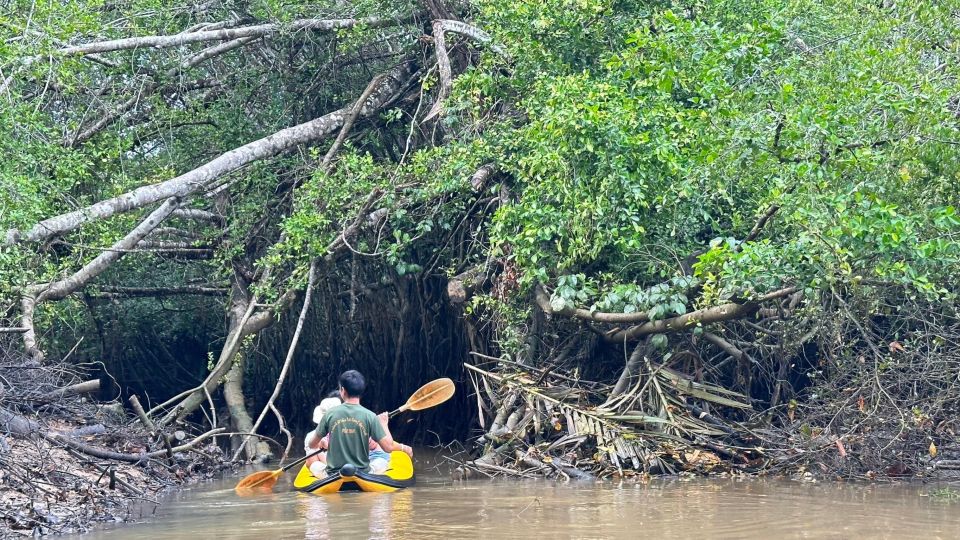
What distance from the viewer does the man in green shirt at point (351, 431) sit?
365 inches

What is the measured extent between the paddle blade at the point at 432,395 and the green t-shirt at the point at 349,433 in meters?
1.22

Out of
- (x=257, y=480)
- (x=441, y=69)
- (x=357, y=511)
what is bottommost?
(x=357, y=511)

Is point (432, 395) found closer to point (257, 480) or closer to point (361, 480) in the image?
point (361, 480)

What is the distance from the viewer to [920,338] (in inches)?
368

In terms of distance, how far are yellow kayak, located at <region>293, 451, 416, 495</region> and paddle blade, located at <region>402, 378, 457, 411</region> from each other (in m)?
0.77

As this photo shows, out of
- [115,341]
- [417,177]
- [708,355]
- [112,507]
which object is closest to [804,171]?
[708,355]

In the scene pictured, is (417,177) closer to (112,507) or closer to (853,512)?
(112,507)

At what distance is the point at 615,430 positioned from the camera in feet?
31.9

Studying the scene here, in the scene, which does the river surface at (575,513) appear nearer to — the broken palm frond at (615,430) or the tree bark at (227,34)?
the broken palm frond at (615,430)

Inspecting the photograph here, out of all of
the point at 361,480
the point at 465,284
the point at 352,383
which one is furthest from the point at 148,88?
the point at 361,480

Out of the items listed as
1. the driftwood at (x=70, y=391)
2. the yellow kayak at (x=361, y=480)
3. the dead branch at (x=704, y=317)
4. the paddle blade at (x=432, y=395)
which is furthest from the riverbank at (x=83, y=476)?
the dead branch at (x=704, y=317)

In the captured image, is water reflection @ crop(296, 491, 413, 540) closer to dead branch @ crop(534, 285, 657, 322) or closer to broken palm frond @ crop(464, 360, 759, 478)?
broken palm frond @ crop(464, 360, 759, 478)

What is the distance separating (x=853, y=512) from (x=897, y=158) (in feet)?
8.47

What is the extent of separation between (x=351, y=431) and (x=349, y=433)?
2 centimetres
